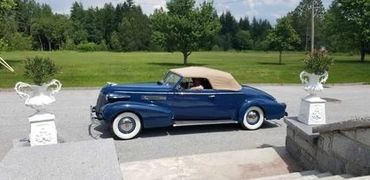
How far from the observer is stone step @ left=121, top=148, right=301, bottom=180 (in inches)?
226

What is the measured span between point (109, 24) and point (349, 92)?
315 feet

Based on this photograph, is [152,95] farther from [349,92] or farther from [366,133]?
[349,92]

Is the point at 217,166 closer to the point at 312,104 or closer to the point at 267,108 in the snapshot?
the point at 312,104

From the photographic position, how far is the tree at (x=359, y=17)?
4131 cm

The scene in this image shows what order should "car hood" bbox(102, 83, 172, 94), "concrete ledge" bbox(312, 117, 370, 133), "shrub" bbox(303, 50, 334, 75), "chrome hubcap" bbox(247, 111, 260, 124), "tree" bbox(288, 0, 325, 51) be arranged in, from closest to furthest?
"concrete ledge" bbox(312, 117, 370, 133)
"shrub" bbox(303, 50, 334, 75)
"car hood" bbox(102, 83, 172, 94)
"chrome hubcap" bbox(247, 111, 260, 124)
"tree" bbox(288, 0, 325, 51)

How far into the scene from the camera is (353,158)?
176 inches

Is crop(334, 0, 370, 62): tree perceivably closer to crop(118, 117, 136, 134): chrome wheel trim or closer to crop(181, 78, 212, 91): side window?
crop(181, 78, 212, 91): side window

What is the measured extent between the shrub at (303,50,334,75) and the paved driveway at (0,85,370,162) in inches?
65.1

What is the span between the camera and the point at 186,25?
32.8m

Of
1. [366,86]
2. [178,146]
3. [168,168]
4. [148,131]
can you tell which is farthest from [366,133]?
[366,86]

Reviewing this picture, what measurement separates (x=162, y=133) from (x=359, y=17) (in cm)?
4053

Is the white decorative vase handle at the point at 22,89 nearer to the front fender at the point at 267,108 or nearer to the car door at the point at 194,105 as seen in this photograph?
the car door at the point at 194,105

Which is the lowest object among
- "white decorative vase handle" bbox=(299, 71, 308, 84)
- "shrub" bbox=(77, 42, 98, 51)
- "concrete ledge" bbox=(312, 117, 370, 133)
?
"concrete ledge" bbox=(312, 117, 370, 133)

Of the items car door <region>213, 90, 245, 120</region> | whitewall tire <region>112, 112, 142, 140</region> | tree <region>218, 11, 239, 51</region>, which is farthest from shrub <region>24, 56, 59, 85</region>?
tree <region>218, 11, 239, 51</region>
